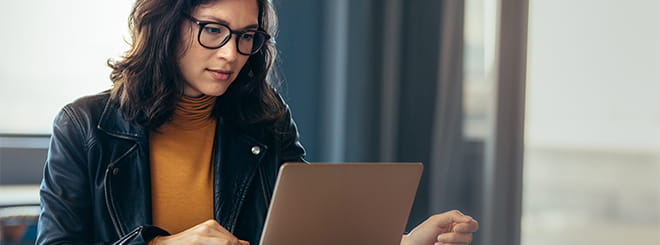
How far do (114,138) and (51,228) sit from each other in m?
0.23

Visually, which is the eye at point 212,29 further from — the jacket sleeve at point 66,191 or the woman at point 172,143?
the jacket sleeve at point 66,191

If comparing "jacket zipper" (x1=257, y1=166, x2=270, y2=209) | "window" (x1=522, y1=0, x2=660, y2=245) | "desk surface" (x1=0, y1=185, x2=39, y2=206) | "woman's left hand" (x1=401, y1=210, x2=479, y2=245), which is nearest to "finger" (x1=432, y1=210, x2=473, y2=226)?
"woman's left hand" (x1=401, y1=210, x2=479, y2=245)

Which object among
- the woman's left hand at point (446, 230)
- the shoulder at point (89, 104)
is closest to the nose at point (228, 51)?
the shoulder at point (89, 104)

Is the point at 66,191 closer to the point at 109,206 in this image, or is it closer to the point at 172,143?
the point at 109,206

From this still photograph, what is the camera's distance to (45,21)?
271 cm

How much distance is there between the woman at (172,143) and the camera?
1.28 meters

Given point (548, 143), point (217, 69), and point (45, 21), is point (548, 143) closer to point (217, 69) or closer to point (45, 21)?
point (217, 69)

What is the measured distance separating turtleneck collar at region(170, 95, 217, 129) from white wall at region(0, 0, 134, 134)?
1.46 m

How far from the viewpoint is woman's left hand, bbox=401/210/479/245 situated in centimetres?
126

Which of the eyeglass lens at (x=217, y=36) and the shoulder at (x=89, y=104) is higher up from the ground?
the eyeglass lens at (x=217, y=36)

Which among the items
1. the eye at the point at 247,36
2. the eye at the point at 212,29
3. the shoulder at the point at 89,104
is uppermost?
the eye at the point at 212,29

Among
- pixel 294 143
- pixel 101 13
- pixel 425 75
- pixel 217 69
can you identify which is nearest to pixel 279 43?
pixel 425 75

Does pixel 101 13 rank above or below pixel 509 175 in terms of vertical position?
above

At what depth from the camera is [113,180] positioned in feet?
4.31
